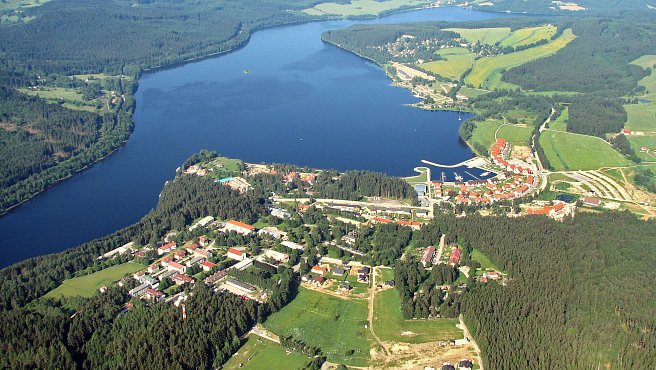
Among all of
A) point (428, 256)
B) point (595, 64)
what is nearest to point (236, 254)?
point (428, 256)

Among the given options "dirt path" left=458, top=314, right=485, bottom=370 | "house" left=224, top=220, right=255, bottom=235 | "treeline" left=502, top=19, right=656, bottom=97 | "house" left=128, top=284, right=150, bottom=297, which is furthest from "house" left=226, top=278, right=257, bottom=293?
"treeline" left=502, top=19, right=656, bottom=97

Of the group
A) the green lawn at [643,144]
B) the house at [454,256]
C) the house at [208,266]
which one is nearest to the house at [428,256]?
the house at [454,256]

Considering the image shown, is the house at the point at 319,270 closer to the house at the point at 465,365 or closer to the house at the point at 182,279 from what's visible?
the house at the point at 182,279

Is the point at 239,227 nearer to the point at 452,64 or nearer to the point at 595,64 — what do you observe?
the point at 452,64

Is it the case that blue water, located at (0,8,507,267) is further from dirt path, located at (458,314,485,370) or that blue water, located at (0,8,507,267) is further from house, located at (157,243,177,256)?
dirt path, located at (458,314,485,370)

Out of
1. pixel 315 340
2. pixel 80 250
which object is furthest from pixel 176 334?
pixel 80 250

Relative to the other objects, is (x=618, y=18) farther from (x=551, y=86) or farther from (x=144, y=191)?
(x=144, y=191)
